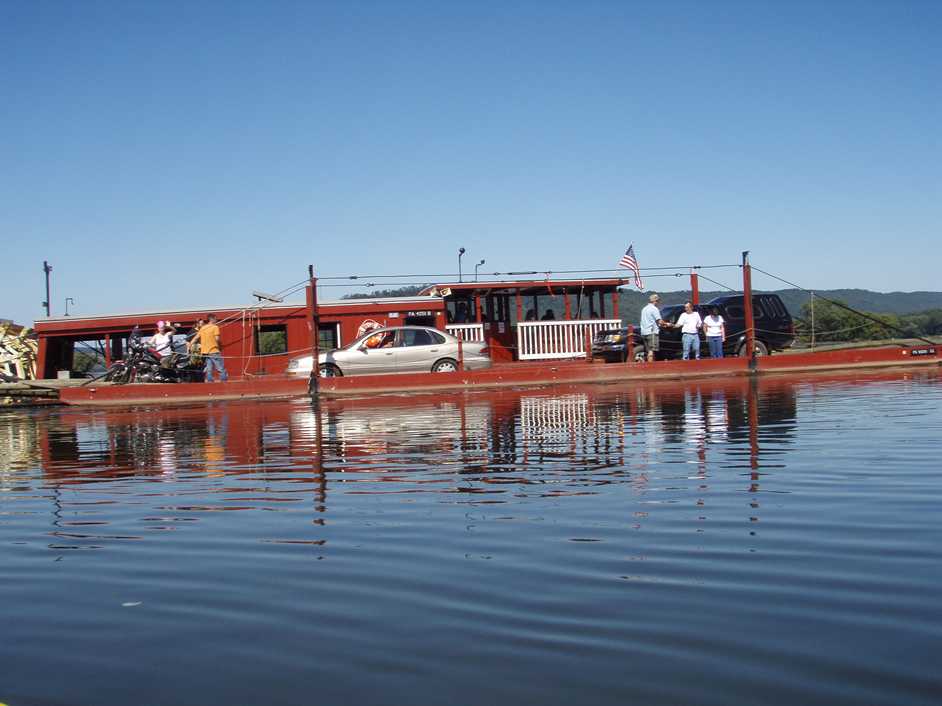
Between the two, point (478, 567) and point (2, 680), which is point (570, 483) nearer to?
point (478, 567)

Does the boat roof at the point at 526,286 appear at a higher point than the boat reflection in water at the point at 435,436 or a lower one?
higher

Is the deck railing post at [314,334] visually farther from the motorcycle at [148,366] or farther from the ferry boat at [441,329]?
the motorcycle at [148,366]

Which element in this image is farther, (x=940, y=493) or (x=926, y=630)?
(x=940, y=493)

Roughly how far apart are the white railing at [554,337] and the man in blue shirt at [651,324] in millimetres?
4112

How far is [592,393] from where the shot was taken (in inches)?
764

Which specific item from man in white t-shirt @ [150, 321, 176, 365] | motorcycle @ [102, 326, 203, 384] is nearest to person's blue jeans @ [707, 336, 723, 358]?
motorcycle @ [102, 326, 203, 384]

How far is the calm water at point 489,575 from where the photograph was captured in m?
3.39

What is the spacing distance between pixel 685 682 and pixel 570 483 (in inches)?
169

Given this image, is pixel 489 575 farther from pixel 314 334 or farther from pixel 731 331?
pixel 731 331

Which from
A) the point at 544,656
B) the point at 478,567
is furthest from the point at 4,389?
the point at 544,656

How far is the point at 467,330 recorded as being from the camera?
27578 millimetres

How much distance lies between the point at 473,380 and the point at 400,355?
222cm

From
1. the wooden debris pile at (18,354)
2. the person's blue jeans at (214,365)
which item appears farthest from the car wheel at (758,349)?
the wooden debris pile at (18,354)

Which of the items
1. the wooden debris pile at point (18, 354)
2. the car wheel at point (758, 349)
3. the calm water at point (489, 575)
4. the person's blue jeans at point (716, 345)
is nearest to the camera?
the calm water at point (489, 575)
